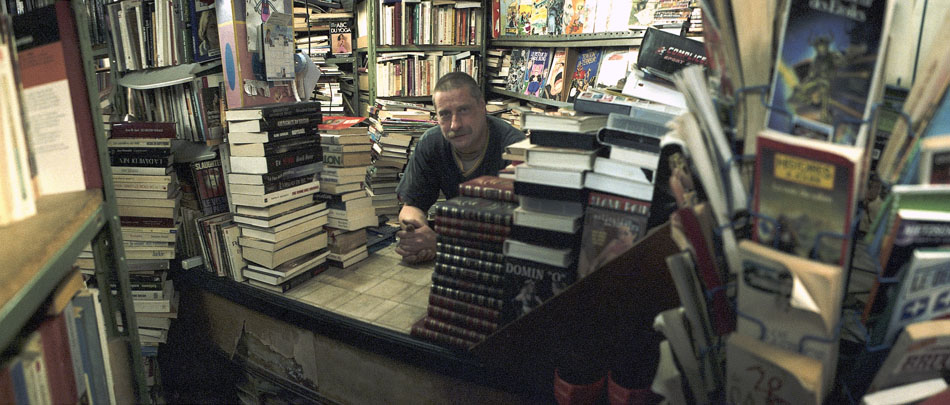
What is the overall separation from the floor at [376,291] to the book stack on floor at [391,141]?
1.23m

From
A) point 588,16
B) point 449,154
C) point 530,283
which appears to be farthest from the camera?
point 588,16

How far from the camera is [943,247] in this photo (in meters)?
0.65

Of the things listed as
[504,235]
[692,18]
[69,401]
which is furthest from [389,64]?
[69,401]

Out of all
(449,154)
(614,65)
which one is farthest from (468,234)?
(614,65)

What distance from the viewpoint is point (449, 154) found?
2727 mm

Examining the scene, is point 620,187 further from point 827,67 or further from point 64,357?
point 64,357

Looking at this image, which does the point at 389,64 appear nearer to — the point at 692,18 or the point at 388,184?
the point at 388,184

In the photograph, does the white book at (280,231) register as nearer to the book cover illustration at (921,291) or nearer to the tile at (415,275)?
the tile at (415,275)

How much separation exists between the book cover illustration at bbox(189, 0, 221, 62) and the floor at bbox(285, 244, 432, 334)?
122 cm

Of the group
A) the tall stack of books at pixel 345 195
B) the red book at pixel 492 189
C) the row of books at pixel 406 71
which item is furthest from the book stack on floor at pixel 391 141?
the red book at pixel 492 189

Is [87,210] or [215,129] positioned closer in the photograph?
[87,210]

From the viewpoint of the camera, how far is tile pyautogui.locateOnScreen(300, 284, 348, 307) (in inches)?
81.0

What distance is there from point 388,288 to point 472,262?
84 cm

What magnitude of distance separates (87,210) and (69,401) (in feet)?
1.15
